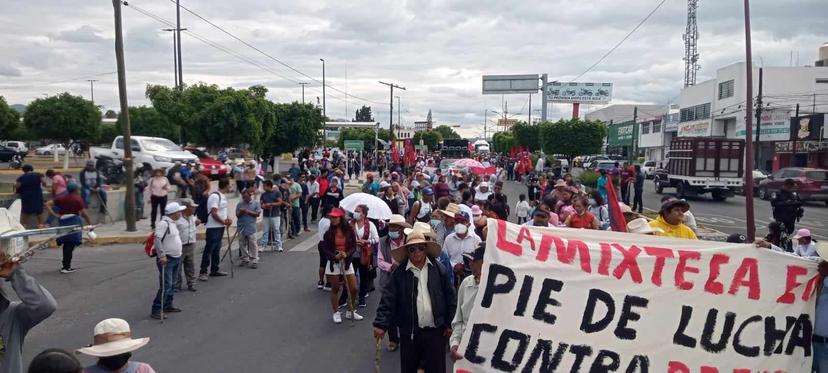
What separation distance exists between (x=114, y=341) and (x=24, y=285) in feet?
2.78

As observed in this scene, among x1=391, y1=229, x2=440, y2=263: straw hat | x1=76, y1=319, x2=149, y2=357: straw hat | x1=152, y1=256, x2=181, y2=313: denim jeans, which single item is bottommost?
x1=152, y1=256, x2=181, y2=313: denim jeans

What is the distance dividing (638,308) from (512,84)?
62.7m

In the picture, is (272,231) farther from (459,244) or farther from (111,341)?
(111,341)

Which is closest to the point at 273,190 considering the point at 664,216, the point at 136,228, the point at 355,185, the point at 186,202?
the point at 186,202

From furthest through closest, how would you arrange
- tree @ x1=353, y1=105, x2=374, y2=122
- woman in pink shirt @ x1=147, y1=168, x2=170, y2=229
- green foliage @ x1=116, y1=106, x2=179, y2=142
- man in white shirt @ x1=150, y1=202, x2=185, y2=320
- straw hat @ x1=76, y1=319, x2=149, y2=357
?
tree @ x1=353, y1=105, x2=374, y2=122 → green foliage @ x1=116, y1=106, x2=179, y2=142 → woman in pink shirt @ x1=147, y1=168, x2=170, y2=229 → man in white shirt @ x1=150, y1=202, x2=185, y2=320 → straw hat @ x1=76, y1=319, x2=149, y2=357

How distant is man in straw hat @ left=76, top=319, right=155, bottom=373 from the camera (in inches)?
136

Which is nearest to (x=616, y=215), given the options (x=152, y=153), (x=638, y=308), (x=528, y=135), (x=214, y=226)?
(x=638, y=308)

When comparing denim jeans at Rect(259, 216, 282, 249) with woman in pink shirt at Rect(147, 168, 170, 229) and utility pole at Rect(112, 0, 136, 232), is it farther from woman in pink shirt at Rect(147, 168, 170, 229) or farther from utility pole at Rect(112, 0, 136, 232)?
utility pole at Rect(112, 0, 136, 232)

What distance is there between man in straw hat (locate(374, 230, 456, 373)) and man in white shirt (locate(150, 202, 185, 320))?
436 cm

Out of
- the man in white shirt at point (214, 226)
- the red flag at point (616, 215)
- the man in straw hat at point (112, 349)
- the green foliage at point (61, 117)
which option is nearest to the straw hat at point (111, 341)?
the man in straw hat at point (112, 349)

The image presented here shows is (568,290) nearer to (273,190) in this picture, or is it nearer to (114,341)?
(114,341)

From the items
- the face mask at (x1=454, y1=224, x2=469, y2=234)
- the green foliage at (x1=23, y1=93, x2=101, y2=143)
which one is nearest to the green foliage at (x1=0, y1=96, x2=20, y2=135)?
the green foliage at (x1=23, y1=93, x2=101, y2=143)

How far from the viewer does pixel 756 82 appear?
47.6 meters

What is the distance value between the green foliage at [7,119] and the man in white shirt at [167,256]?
1796 inches
